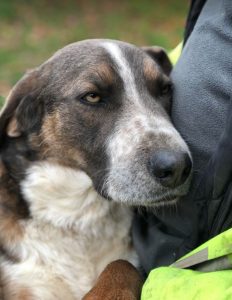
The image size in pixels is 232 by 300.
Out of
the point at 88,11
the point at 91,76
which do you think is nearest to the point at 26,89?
the point at 91,76

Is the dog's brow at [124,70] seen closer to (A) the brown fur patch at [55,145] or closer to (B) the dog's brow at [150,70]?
(B) the dog's brow at [150,70]

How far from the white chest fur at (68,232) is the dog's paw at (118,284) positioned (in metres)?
0.28

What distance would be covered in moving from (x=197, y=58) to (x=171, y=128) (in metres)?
0.40

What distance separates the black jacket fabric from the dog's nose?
3.7 inches

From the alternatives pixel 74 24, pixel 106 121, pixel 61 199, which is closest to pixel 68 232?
pixel 61 199

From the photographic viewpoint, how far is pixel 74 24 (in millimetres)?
13789

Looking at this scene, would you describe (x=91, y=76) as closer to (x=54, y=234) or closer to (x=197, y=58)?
(x=197, y=58)

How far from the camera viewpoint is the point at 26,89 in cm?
393

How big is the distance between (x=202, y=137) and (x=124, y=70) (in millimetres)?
727

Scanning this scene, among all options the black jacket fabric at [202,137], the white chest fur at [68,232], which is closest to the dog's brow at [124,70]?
the black jacket fabric at [202,137]

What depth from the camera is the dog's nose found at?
3068 mm

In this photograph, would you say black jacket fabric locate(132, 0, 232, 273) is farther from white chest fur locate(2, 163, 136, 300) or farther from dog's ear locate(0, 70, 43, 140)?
dog's ear locate(0, 70, 43, 140)

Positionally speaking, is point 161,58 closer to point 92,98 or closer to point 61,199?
point 92,98

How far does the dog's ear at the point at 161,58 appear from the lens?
4.23 metres
